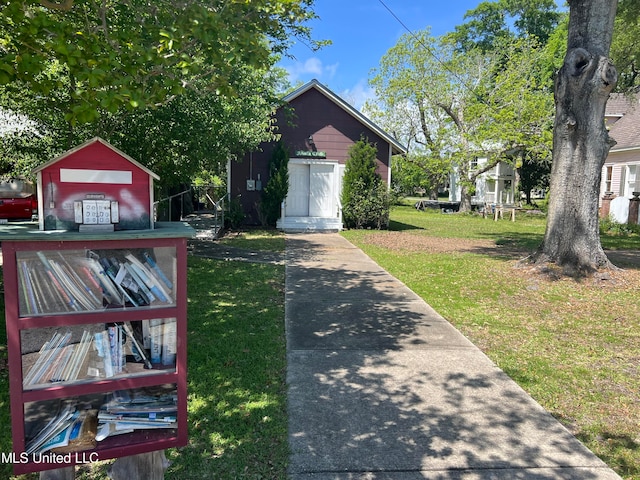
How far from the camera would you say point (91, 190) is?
Result: 2.27 m

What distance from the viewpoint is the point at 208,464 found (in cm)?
276

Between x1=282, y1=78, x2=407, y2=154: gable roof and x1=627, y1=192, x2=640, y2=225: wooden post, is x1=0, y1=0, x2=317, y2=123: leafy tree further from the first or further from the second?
x1=627, y1=192, x2=640, y2=225: wooden post

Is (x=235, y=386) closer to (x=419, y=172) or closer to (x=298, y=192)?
(x=298, y=192)

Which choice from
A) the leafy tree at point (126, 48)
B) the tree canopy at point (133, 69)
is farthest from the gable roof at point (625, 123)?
the leafy tree at point (126, 48)

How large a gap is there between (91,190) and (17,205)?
14.9m

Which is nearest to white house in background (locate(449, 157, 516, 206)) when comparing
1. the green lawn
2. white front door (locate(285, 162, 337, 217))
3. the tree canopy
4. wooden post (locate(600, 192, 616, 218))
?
wooden post (locate(600, 192, 616, 218))

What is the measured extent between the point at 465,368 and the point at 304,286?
3612 millimetres

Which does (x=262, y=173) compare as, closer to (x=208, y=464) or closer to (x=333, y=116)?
(x=333, y=116)

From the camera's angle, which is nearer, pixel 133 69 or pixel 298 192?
pixel 133 69

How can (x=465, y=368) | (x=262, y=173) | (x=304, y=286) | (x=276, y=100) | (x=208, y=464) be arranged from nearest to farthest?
(x=208, y=464) < (x=465, y=368) < (x=304, y=286) < (x=276, y=100) < (x=262, y=173)

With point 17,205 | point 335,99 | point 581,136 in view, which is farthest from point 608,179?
point 17,205

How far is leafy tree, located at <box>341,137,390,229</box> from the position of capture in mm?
16062

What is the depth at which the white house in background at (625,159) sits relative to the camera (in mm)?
19875

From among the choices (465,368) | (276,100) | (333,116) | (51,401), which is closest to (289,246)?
(276,100)
